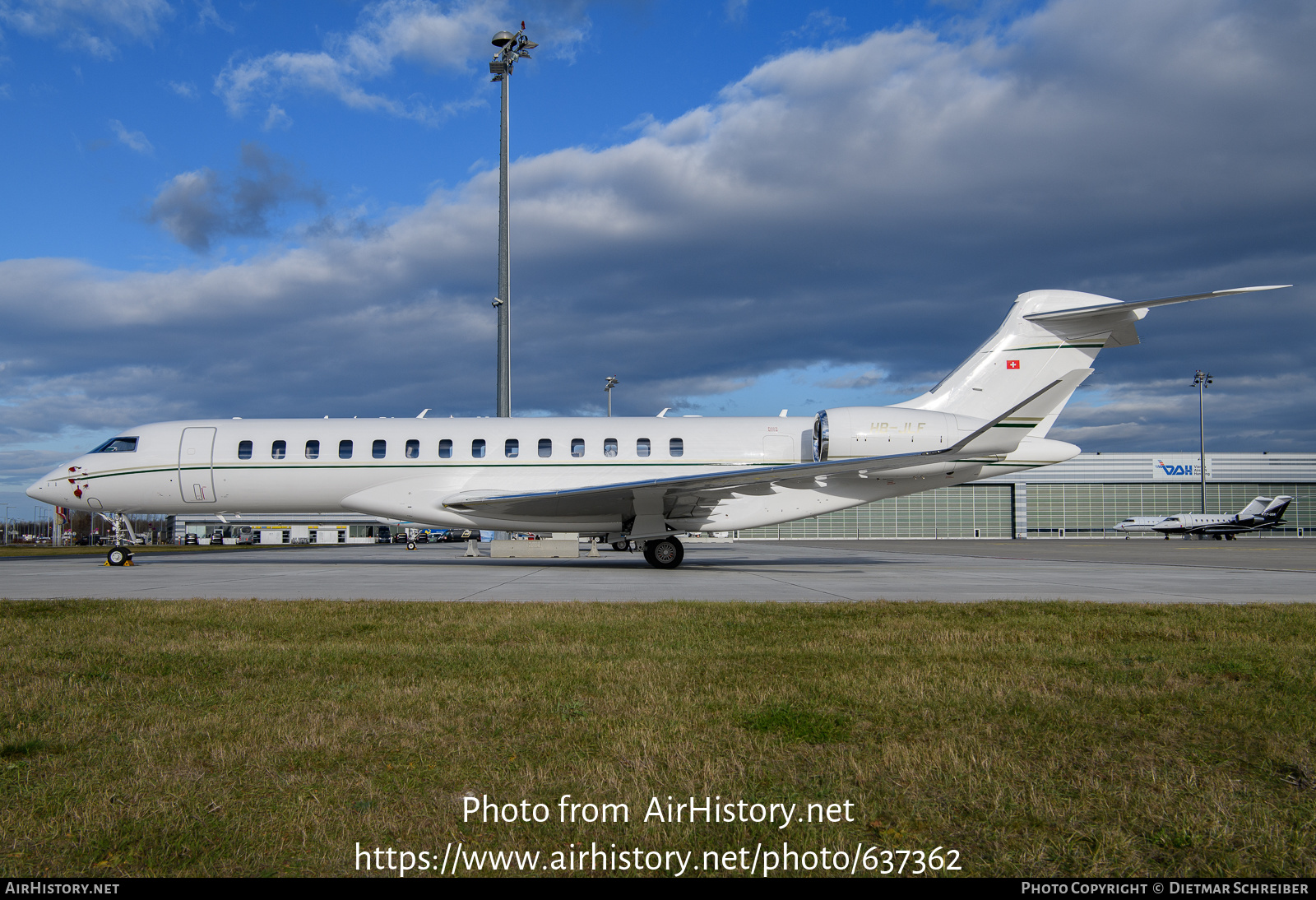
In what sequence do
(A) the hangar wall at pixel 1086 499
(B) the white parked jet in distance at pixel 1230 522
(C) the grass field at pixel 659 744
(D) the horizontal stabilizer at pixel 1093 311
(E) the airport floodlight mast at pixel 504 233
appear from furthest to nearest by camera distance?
(A) the hangar wall at pixel 1086 499 < (B) the white parked jet in distance at pixel 1230 522 < (E) the airport floodlight mast at pixel 504 233 < (D) the horizontal stabilizer at pixel 1093 311 < (C) the grass field at pixel 659 744

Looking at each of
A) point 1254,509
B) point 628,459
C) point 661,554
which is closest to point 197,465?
point 628,459

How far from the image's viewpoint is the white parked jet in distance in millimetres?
58572

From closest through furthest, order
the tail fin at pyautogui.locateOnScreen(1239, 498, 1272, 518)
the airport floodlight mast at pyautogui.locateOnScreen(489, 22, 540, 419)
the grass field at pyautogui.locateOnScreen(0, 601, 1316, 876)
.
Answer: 1. the grass field at pyautogui.locateOnScreen(0, 601, 1316, 876)
2. the airport floodlight mast at pyautogui.locateOnScreen(489, 22, 540, 419)
3. the tail fin at pyautogui.locateOnScreen(1239, 498, 1272, 518)

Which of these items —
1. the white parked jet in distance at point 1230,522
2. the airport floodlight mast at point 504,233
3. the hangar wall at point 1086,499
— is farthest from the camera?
the hangar wall at point 1086,499

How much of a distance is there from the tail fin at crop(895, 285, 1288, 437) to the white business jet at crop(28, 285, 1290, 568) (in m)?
0.03

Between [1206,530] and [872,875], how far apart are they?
71.2 meters

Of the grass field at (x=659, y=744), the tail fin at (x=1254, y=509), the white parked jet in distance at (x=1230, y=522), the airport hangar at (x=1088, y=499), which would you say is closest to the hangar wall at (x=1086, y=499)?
the airport hangar at (x=1088, y=499)

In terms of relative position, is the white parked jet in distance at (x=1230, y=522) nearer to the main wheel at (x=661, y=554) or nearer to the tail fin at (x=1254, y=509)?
the tail fin at (x=1254, y=509)

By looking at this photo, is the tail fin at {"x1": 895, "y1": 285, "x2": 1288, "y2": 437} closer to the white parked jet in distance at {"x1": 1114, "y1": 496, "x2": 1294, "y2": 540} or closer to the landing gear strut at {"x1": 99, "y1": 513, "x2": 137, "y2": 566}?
the landing gear strut at {"x1": 99, "y1": 513, "x2": 137, "y2": 566}

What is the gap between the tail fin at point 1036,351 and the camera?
16.9m

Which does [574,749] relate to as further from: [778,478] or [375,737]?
[778,478]

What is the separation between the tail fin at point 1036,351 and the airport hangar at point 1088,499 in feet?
171

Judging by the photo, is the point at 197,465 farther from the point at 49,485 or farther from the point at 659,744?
the point at 659,744

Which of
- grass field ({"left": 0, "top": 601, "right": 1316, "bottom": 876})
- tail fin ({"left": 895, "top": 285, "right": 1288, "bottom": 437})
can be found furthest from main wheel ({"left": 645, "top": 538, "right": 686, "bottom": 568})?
grass field ({"left": 0, "top": 601, "right": 1316, "bottom": 876})
